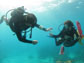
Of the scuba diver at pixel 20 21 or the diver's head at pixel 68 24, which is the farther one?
the diver's head at pixel 68 24

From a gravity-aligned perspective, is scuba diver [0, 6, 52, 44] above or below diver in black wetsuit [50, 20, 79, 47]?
above

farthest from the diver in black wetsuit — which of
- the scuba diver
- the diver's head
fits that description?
the scuba diver

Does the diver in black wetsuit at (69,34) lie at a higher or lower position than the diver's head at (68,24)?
lower

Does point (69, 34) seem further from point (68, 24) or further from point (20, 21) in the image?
point (20, 21)

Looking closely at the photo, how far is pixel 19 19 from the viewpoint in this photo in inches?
207

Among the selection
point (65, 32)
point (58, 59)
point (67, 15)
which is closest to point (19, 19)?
point (65, 32)

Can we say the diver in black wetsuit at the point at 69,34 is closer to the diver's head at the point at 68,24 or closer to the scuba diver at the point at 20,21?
the diver's head at the point at 68,24

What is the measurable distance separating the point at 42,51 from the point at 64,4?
35.7 ft

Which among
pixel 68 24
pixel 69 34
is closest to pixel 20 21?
pixel 68 24

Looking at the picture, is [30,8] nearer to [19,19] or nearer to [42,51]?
[42,51]

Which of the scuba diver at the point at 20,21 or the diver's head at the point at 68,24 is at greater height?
the scuba diver at the point at 20,21

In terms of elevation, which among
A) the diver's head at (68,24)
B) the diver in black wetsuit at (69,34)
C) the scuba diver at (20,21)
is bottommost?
the diver in black wetsuit at (69,34)

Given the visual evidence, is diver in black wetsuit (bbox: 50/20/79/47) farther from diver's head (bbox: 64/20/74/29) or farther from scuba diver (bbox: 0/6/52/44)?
scuba diver (bbox: 0/6/52/44)

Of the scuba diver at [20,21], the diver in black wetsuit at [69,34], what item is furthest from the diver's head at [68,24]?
the scuba diver at [20,21]
